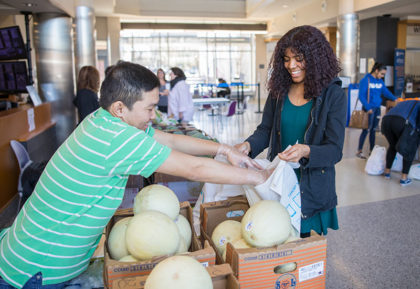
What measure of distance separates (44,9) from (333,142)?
23.7ft

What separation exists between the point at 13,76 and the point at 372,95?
6.51m

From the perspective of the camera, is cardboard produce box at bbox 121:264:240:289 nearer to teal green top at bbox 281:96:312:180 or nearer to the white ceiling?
teal green top at bbox 281:96:312:180

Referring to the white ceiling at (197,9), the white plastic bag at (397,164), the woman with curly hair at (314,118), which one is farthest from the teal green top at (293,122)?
the white ceiling at (197,9)

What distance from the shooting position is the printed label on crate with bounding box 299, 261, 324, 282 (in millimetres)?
1184

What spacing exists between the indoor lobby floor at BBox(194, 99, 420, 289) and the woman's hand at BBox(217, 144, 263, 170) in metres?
1.49

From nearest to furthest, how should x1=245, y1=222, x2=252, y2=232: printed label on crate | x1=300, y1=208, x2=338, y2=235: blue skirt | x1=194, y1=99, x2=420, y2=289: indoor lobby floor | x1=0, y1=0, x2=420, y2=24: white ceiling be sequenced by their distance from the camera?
x1=245, y1=222, x2=252, y2=232: printed label on crate → x1=300, y1=208, x2=338, y2=235: blue skirt → x1=194, y1=99, x2=420, y2=289: indoor lobby floor → x1=0, y1=0, x2=420, y2=24: white ceiling

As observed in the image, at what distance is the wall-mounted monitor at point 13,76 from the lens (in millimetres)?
6449

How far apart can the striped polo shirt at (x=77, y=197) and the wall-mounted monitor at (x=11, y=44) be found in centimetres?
567

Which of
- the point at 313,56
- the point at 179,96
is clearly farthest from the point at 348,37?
the point at 313,56

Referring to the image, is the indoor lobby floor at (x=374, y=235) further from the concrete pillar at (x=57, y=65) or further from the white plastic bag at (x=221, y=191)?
the concrete pillar at (x=57, y=65)

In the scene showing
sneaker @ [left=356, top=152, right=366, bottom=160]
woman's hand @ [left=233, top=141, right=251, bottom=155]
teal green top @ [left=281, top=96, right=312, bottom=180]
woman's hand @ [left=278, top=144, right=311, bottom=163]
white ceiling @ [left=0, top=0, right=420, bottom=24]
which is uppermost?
white ceiling @ [left=0, top=0, right=420, bottom=24]

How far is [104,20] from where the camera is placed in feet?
57.9

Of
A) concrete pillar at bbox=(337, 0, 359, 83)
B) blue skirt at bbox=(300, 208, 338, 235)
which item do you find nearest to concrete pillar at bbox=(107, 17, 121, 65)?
concrete pillar at bbox=(337, 0, 359, 83)

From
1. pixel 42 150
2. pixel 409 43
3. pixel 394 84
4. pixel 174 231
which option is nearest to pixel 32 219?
pixel 174 231
